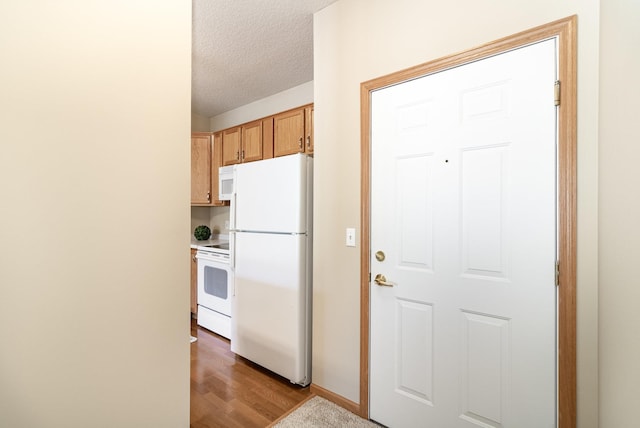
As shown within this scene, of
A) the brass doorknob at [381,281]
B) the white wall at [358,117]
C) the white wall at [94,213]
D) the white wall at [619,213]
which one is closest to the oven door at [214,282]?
the white wall at [358,117]

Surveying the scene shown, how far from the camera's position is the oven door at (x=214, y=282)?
286 cm

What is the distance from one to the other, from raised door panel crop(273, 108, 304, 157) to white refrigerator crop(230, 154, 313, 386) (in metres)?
0.56

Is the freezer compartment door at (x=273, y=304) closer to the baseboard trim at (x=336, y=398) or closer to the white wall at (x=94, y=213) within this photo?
the baseboard trim at (x=336, y=398)

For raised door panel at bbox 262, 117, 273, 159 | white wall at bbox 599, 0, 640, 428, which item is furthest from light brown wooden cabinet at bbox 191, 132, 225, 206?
white wall at bbox 599, 0, 640, 428

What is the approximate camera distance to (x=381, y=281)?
5.48 feet

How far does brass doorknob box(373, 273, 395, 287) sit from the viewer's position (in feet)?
5.40

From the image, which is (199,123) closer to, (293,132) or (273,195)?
(293,132)

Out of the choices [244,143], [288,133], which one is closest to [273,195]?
[288,133]

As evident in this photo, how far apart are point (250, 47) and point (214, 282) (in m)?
2.26

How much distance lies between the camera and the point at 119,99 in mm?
780

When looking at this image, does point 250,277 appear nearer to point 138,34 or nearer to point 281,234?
point 281,234

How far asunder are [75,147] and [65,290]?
348 millimetres

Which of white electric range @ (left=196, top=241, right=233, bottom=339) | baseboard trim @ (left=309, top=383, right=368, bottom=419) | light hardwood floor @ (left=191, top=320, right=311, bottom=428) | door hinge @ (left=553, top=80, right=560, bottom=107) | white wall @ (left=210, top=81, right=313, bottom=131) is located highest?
white wall @ (left=210, top=81, right=313, bottom=131)

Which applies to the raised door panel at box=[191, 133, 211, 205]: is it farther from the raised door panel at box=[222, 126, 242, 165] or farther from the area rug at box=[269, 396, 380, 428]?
the area rug at box=[269, 396, 380, 428]
